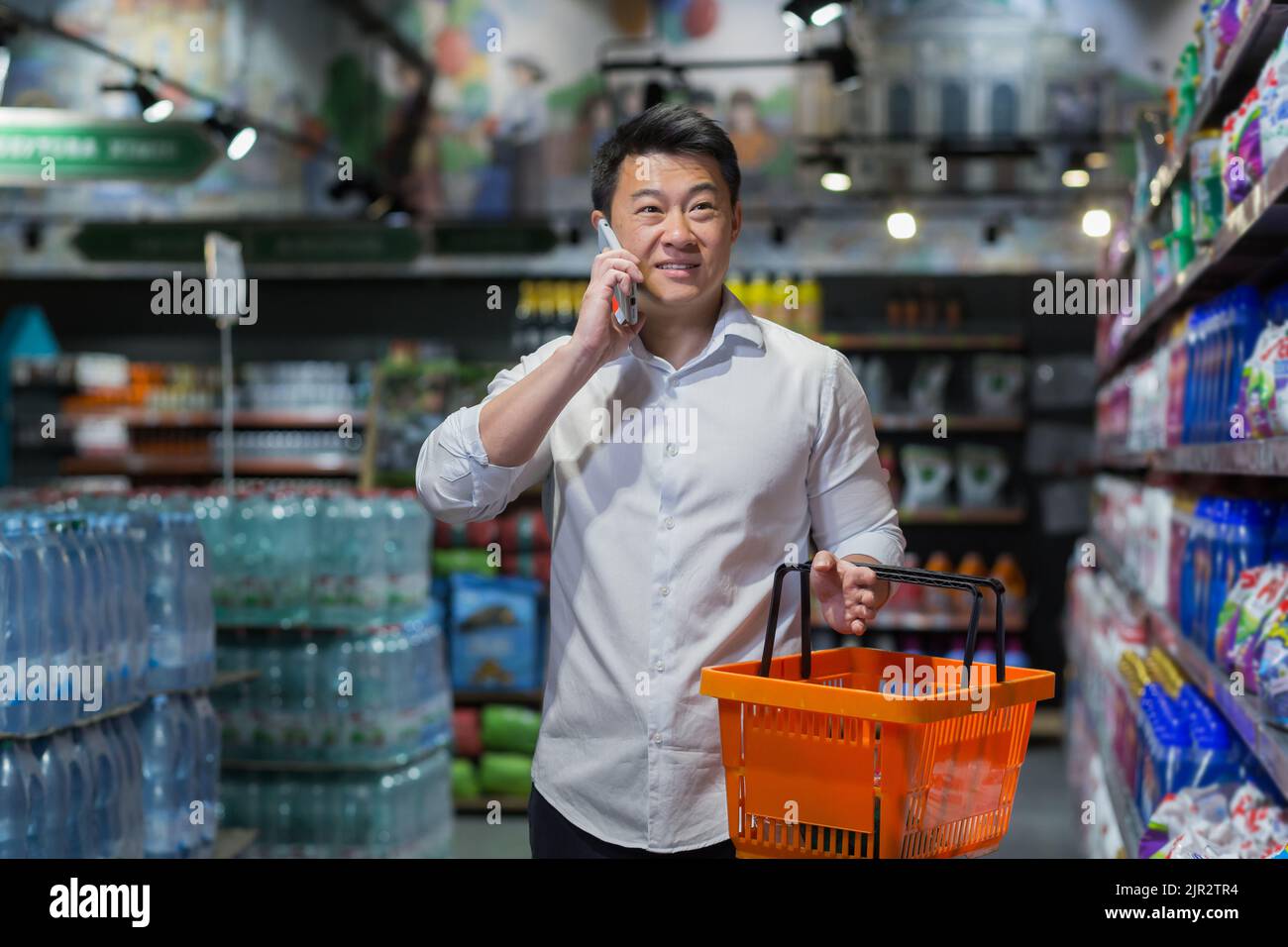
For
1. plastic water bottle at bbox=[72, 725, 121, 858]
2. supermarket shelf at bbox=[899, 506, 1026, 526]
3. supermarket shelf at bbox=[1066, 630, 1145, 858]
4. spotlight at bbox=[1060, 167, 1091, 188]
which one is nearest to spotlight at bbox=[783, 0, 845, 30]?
supermarket shelf at bbox=[1066, 630, 1145, 858]

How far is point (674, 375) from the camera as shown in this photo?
83.4 inches

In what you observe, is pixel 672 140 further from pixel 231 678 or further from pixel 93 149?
pixel 93 149

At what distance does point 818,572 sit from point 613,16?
9008mm

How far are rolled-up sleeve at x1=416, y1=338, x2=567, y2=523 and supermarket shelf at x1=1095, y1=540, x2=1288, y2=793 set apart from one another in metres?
1.19

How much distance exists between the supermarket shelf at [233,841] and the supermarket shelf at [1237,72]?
125 inches

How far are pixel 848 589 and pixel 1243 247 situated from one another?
1.46m

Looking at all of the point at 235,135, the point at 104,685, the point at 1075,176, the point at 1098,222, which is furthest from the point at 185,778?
the point at 1098,222

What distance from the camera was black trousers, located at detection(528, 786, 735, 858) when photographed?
205 cm

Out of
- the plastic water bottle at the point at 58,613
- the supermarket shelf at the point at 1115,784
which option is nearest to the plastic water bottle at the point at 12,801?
the plastic water bottle at the point at 58,613

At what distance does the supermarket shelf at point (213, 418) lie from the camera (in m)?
9.24

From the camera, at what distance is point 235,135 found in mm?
6883

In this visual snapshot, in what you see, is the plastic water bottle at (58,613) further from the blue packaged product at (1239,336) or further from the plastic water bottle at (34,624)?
the blue packaged product at (1239,336)
